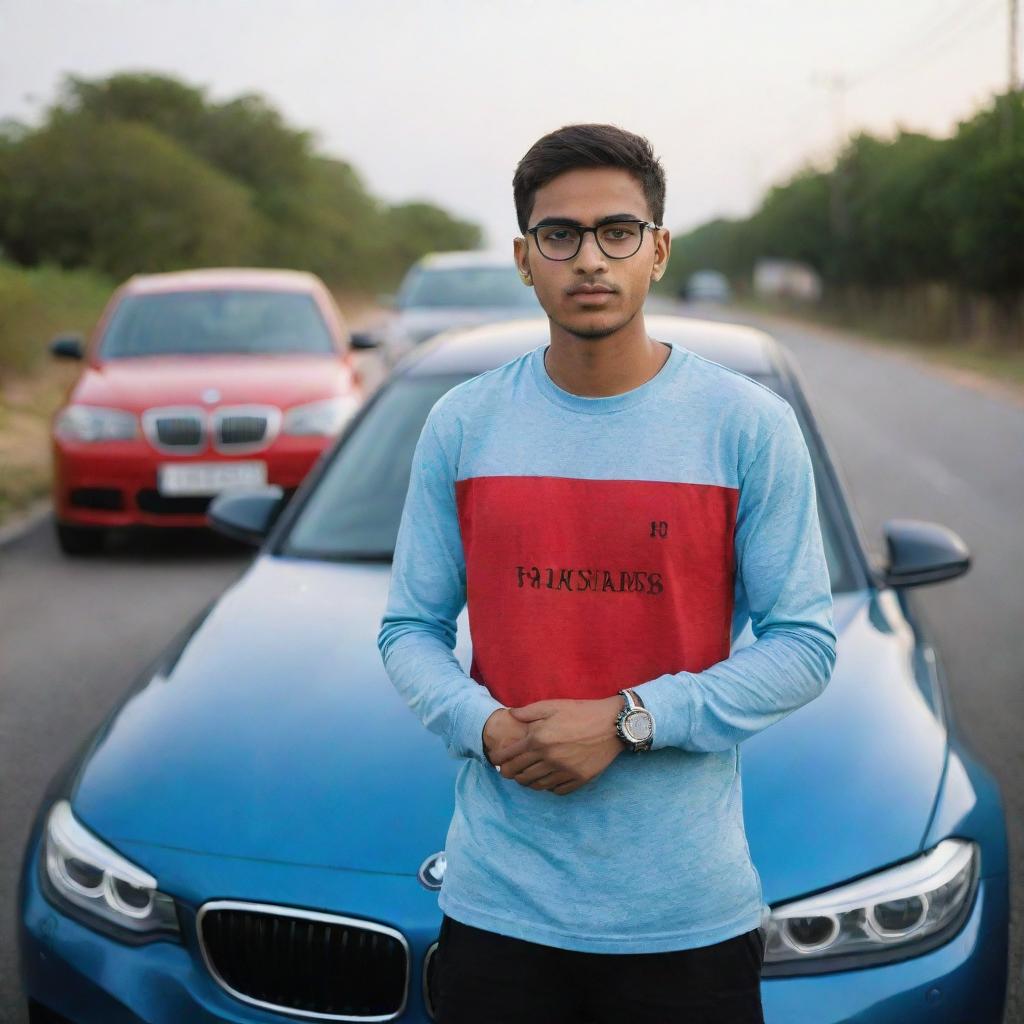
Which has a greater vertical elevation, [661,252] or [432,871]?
[661,252]

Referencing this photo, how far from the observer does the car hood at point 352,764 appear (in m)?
2.51

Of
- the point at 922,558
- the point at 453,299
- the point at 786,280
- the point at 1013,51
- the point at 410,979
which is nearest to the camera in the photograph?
the point at 410,979

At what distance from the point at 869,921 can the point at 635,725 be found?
0.93 meters

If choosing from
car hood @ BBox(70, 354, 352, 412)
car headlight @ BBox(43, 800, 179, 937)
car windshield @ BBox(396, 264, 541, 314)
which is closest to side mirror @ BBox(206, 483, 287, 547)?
car headlight @ BBox(43, 800, 179, 937)

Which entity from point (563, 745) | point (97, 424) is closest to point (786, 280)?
point (97, 424)

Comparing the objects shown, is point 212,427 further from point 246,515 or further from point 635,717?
point 635,717

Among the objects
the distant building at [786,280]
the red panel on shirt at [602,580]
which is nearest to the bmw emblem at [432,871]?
the red panel on shirt at [602,580]

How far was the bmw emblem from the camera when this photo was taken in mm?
2416

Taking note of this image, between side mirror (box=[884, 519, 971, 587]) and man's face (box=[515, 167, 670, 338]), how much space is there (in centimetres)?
211

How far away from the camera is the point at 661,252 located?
1.90 metres

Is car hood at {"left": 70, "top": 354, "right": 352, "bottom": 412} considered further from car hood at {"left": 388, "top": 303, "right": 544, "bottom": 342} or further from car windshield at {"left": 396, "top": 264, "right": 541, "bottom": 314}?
car windshield at {"left": 396, "top": 264, "right": 541, "bottom": 314}

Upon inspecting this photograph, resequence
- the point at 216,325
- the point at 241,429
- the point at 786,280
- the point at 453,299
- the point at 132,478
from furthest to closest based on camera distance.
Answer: the point at 786,280 → the point at 453,299 → the point at 216,325 → the point at 241,429 → the point at 132,478

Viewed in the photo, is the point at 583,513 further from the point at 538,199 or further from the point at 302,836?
the point at 302,836

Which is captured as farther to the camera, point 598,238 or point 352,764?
point 352,764
